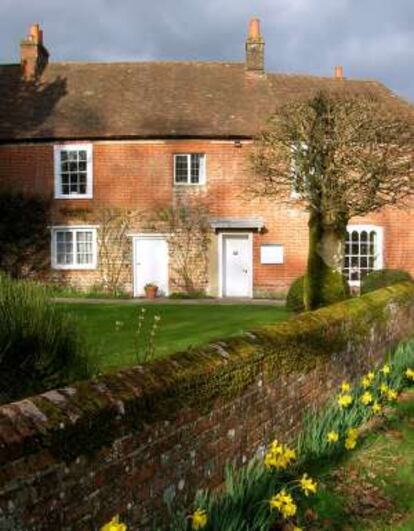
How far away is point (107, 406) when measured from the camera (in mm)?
3207

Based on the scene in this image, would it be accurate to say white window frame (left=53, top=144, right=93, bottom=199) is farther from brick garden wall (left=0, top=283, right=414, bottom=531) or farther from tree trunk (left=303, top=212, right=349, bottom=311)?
brick garden wall (left=0, top=283, right=414, bottom=531)

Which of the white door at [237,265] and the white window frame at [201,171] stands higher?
the white window frame at [201,171]

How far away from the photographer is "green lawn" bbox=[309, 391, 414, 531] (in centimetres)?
464

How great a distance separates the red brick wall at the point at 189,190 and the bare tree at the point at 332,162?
10.6 metres

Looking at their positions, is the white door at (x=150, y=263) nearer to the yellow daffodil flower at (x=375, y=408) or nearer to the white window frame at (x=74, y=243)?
the white window frame at (x=74, y=243)

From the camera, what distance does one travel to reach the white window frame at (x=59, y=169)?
24.4 meters

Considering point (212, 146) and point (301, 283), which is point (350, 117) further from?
point (212, 146)

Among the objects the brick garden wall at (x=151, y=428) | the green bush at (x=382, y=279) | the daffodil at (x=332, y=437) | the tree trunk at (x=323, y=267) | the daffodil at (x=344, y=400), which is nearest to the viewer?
the brick garden wall at (x=151, y=428)

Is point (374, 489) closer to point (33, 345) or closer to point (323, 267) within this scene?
point (33, 345)

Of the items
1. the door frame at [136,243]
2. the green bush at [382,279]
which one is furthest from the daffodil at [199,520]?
the door frame at [136,243]

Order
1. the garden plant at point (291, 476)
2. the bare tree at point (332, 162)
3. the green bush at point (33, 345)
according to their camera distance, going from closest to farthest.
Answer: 1. the garden plant at point (291, 476)
2. the green bush at point (33, 345)
3. the bare tree at point (332, 162)

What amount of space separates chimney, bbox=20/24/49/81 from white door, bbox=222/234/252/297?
10.7 m

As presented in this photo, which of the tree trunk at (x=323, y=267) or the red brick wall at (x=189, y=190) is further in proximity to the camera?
the red brick wall at (x=189, y=190)

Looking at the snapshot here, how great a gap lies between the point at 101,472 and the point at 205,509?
92 cm
